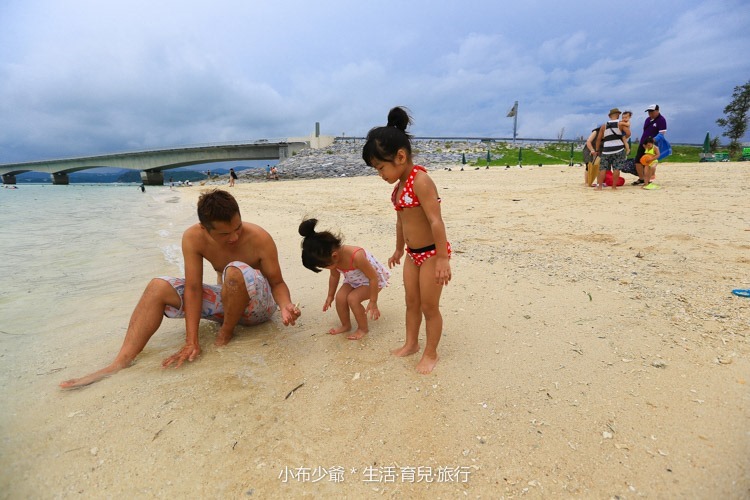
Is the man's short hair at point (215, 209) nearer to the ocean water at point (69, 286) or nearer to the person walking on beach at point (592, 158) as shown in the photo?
the ocean water at point (69, 286)

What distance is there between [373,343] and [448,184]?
1107 cm

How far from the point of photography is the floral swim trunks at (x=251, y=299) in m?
2.46

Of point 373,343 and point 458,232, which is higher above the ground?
point 458,232

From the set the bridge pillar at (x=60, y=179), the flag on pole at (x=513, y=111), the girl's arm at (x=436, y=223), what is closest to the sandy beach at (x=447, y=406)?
the girl's arm at (x=436, y=223)

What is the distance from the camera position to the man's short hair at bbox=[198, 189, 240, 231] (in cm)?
219

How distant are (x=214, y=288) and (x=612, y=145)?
9127 millimetres

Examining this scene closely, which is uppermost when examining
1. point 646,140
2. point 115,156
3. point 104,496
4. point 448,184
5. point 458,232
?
point 115,156

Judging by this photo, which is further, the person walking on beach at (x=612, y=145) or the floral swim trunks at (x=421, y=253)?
the person walking on beach at (x=612, y=145)

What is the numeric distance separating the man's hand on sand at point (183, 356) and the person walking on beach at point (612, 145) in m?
9.32

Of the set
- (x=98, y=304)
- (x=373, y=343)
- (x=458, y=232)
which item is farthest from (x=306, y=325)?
(x=458, y=232)

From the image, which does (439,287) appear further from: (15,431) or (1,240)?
(1,240)

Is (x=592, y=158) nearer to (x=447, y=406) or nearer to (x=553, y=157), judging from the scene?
(x=447, y=406)

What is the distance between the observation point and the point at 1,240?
729cm

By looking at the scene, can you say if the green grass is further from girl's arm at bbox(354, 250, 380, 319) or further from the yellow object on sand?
girl's arm at bbox(354, 250, 380, 319)
